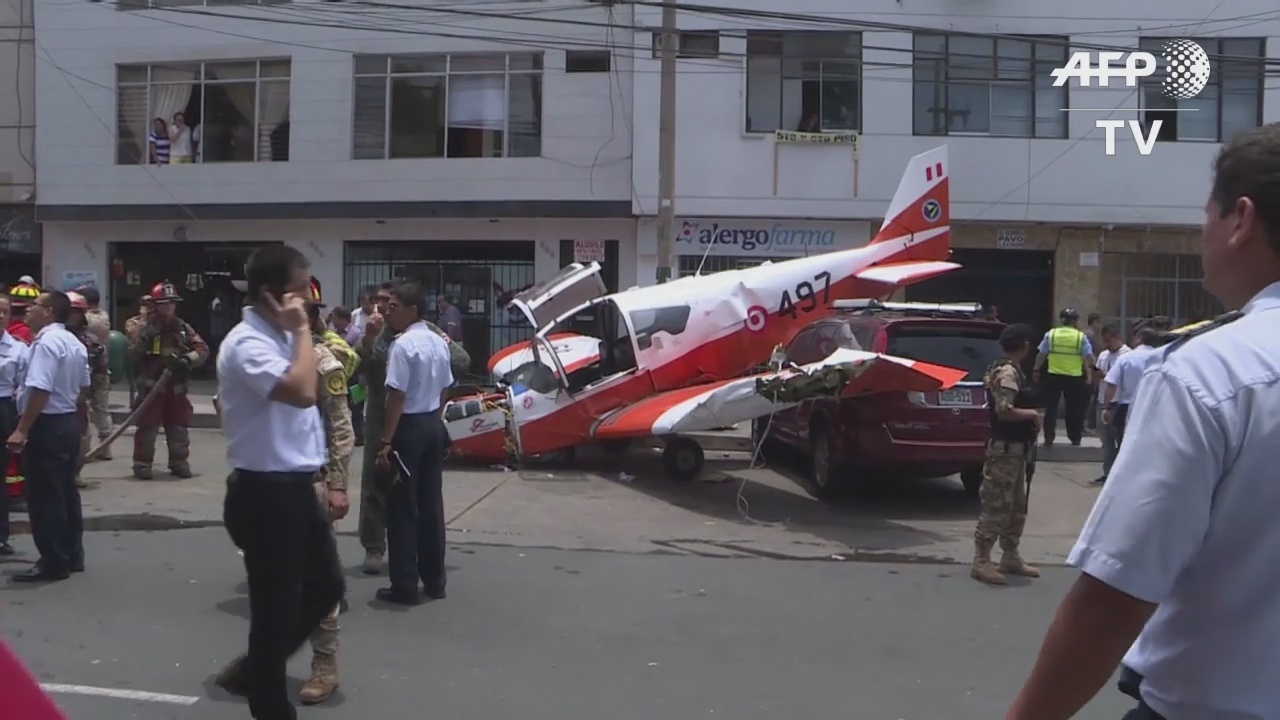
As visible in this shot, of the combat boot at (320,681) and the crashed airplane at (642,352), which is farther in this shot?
the crashed airplane at (642,352)

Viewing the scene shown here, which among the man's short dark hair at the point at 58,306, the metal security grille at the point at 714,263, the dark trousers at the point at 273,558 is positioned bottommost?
the dark trousers at the point at 273,558

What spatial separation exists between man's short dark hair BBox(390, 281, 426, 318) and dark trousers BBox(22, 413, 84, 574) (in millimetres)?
2370

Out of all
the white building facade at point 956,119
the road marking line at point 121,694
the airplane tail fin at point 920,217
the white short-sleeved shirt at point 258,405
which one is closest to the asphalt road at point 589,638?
the road marking line at point 121,694

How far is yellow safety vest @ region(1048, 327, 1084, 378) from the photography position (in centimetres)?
1472

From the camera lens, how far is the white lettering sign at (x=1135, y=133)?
19.9m

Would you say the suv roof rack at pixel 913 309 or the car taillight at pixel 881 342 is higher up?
the suv roof rack at pixel 913 309

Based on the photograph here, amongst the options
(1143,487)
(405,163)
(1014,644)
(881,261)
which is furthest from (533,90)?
(1143,487)

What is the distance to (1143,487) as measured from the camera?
1.72m

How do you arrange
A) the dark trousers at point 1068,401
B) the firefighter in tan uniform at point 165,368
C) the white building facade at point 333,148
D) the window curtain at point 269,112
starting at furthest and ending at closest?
the window curtain at point 269,112
the white building facade at point 333,148
the dark trousers at point 1068,401
the firefighter in tan uniform at point 165,368

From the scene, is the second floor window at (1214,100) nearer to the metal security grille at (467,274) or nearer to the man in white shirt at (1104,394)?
the man in white shirt at (1104,394)

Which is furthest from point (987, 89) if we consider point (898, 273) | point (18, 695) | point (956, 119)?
point (18, 695)

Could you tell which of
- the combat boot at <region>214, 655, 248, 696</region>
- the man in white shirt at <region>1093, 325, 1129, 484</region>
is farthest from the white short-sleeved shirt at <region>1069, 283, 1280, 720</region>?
the man in white shirt at <region>1093, 325, 1129, 484</region>

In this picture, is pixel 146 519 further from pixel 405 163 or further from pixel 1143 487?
pixel 405 163

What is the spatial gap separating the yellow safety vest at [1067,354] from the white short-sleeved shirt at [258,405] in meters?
12.2
